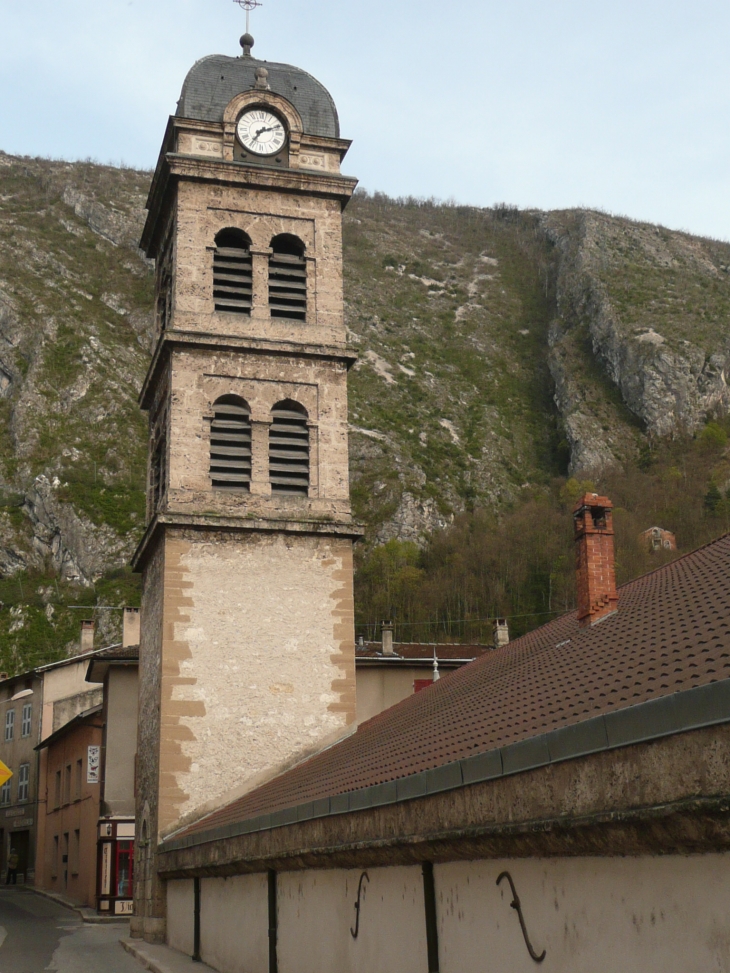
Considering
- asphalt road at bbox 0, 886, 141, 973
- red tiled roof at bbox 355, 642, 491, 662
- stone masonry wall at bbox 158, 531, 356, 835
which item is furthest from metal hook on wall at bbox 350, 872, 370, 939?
red tiled roof at bbox 355, 642, 491, 662

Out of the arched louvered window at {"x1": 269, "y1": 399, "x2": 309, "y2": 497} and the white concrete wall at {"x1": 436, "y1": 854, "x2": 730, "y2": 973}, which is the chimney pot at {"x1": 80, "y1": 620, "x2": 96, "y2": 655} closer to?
the arched louvered window at {"x1": 269, "y1": 399, "x2": 309, "y2": 497}

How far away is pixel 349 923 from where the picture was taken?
1059 centimetres

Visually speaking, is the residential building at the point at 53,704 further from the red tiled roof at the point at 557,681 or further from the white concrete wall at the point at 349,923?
the white concrete wall at the point at 349,923

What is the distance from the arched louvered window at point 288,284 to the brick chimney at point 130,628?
51.4 feet

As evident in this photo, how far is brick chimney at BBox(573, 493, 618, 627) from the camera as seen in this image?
1429cm

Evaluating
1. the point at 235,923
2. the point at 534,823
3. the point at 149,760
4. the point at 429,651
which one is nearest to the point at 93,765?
the point at 149,760

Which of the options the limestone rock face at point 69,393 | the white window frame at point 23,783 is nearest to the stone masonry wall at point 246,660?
the white window frame at point 23,783

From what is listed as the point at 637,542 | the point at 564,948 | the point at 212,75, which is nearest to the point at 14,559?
the point at 637,542

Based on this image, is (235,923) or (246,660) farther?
(246,660)

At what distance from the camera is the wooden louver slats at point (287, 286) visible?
2328 centimetres

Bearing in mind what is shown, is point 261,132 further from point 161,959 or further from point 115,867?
point 115,867

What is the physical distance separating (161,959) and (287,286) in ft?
43.2

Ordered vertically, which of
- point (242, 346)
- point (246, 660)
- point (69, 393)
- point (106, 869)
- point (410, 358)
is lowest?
point (106, 869)

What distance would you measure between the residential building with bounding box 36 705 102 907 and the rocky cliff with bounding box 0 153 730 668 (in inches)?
1564
